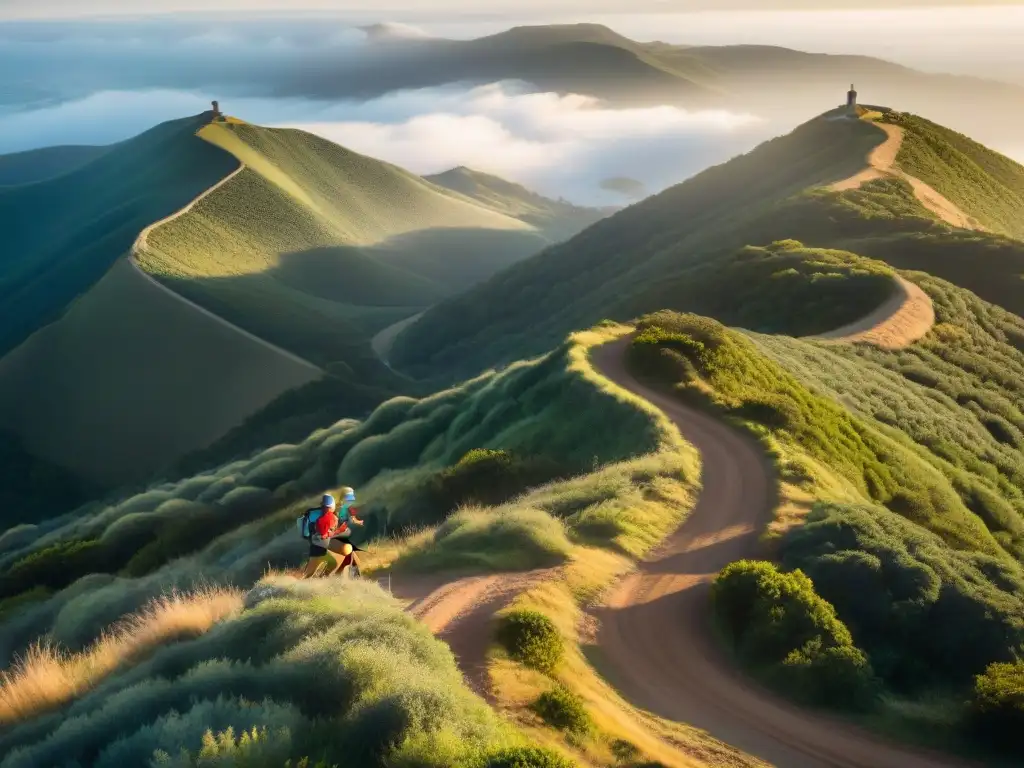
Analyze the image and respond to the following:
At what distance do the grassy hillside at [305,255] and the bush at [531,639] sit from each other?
81.5 metres

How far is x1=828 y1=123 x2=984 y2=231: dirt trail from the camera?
252 ft

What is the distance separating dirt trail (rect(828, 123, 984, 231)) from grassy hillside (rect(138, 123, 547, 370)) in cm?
4763

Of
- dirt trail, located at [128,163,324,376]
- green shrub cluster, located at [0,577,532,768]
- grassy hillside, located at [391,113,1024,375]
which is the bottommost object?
dirt trail, located at [128,163,324,376]

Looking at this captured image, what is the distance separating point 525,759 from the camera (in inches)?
335

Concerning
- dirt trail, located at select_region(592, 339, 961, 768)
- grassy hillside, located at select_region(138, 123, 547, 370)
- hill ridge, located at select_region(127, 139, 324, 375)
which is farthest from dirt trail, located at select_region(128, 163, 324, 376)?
dirt trail, located at select_region(592, 339, 961, 768)

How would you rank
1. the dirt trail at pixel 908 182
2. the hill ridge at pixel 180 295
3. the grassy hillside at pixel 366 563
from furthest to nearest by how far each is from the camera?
the hill ridge at pixel 180 295 < the dirt trail at pixel 908 182 < the grassy hillside at pixel 366 563

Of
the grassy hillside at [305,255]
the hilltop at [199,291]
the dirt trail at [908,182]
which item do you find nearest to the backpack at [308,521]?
the hilltop at [199,291]

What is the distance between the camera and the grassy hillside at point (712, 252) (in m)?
59.0

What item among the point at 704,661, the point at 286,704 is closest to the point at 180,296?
the point at 704,661

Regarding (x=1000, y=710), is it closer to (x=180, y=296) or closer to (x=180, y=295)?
(x=180, y=296)

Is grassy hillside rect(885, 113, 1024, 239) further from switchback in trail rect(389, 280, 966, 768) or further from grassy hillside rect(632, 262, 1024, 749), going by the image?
switchback in trail rect(389, 280, 966, 768)

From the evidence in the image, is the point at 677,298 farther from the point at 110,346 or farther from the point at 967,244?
the point at 110,346

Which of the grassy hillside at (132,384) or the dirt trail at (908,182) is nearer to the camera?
the dirt trail at (908,182)

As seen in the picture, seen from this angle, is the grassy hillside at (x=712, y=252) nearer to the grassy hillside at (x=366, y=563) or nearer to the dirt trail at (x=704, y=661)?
the grassy hillside at (x=366, y=563)
